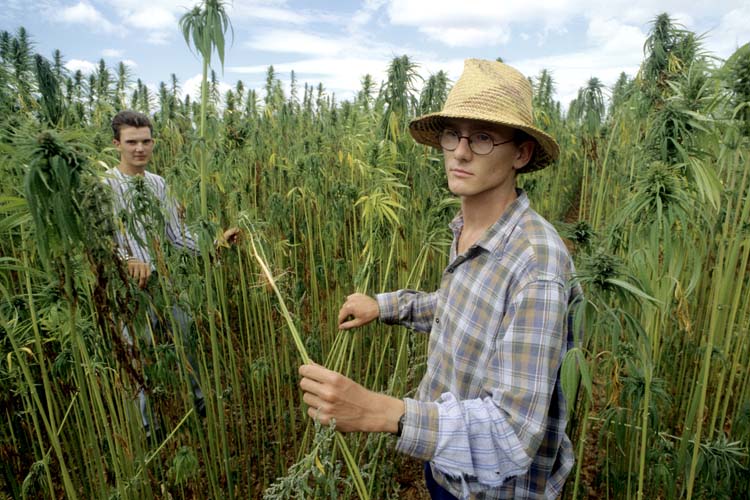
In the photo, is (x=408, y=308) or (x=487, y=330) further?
(x=408, y=308)

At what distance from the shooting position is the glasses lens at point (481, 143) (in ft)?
4.14

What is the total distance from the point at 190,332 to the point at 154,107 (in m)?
7.28

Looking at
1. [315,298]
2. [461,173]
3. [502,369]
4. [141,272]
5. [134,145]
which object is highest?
[134,145]

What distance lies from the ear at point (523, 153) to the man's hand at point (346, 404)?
790 mm

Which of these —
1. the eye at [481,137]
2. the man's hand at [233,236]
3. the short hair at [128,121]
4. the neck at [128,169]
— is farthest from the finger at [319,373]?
the short hair at [128,121]

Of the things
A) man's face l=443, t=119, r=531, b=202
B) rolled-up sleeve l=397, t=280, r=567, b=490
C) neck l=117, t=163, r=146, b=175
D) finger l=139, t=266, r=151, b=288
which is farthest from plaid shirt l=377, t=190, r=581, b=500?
neck l=117, t=163, r=146, b=175

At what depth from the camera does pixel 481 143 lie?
1.27 meters

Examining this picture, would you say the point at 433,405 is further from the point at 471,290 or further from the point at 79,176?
the point at 79,176

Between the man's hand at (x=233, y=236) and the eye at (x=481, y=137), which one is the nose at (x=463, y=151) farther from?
the man's hand at (x=233, y=236)

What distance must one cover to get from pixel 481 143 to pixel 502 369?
0.63 meters

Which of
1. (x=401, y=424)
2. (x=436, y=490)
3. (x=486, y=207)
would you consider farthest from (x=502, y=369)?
(x=436, y=490)

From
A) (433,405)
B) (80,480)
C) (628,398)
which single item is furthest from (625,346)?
(80,480)

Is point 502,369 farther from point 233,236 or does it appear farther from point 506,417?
point 233,236

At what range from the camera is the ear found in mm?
1335
